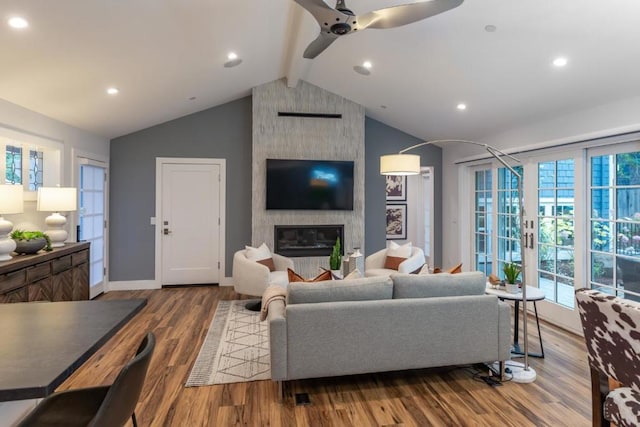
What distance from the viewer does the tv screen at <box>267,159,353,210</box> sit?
234 inches

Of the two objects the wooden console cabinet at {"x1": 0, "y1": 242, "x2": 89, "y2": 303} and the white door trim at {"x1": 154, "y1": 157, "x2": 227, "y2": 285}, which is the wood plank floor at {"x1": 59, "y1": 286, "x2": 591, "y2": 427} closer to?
the wooden console cabinet at {"x1": 0, "y1": 242, "x2": 89, "y2": 303}

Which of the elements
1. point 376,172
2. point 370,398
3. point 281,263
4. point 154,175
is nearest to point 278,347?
point 370,398

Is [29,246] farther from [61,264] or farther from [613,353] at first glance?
[613,353]

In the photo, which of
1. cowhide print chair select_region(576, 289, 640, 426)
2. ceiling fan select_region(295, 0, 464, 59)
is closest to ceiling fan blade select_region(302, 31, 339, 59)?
ceiling fan select_region(295, 0, 464, 59)

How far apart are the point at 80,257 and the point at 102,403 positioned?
3.56 m

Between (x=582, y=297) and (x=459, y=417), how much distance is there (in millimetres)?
1188

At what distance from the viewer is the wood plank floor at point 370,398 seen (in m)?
2.42

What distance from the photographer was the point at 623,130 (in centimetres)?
341

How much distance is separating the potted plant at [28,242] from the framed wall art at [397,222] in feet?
22.0

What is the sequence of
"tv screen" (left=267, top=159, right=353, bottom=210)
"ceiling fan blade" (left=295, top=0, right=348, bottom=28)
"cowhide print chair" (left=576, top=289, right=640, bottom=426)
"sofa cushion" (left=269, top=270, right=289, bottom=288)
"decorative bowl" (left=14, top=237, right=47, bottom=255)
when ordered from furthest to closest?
1. "tv screen" (left=267, top=159, right=353, bottom=210)
2. "sofa cushion" (left=269, top=270, right=289, bottom=288)
3. "decorative bowl" (left=14, top=237, right=47, bottom=255)
4. "ceiling fan blade" (left=295, top=0, right=348, bottom=28)
5. "cowhide print chair" (left=576, top=289, right=640, bottom=426)

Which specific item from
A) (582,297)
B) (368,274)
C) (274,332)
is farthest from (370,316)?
(368,274)

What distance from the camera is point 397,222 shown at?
8.77 meters

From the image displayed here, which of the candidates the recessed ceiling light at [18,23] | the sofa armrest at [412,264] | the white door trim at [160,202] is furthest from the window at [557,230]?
the recessed ceiling light at [18,23]

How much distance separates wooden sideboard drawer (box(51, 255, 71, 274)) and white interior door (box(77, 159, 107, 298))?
45.5 inches
